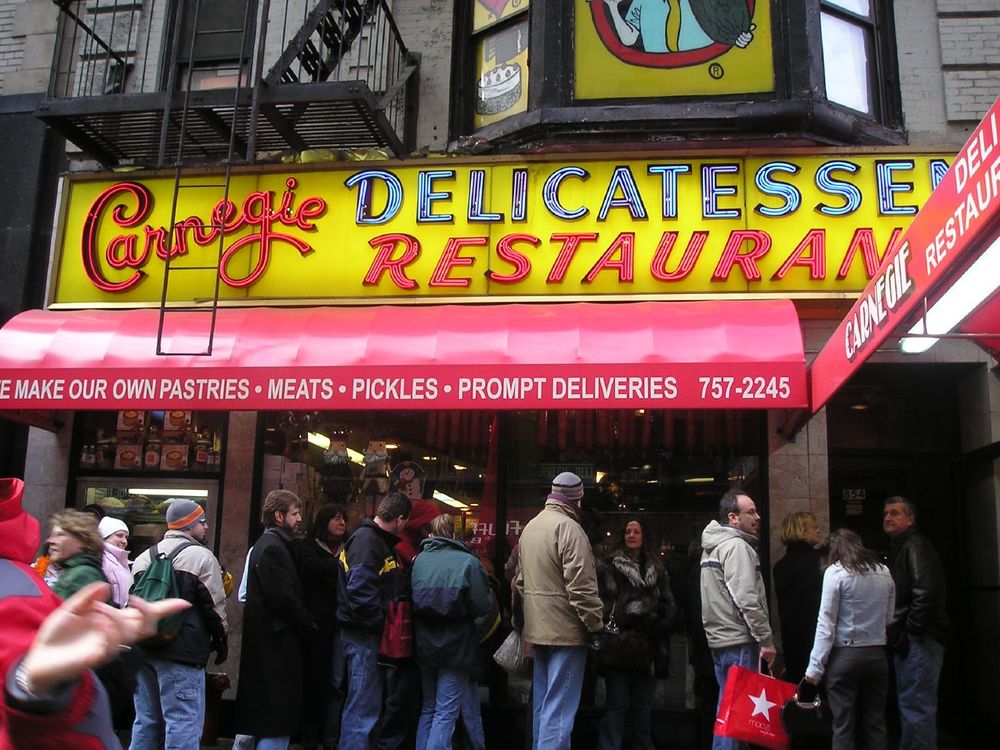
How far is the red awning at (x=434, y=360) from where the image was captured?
7.11 metres

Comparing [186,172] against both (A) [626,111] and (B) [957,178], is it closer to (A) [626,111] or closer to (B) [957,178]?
(A) [626,111]

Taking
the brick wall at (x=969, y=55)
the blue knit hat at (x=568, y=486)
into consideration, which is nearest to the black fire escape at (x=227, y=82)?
the blue knit hat at (x=568, y=486)

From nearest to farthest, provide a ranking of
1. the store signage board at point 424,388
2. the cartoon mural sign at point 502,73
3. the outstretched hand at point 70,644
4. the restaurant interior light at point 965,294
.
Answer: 1. the outstretched hand at point 70,644
2. the restaurant interior light at point 965,294
3. the store signage board at point 424,388
4. the cartoon mural sign at point 502,73

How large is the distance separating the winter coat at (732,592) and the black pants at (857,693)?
47 cm

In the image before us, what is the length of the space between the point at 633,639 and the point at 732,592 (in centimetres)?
79

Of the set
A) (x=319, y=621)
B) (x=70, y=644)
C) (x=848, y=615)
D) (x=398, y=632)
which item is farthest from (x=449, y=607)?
(x=70, y=644)

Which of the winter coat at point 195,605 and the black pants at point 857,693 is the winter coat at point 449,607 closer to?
the winter coat at point 195,605

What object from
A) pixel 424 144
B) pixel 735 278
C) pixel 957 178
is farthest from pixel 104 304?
pixel 957 178

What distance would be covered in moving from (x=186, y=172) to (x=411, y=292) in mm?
2516

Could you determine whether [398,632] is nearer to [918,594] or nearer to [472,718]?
[472,718]

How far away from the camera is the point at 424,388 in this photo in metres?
7.38

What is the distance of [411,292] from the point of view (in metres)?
8.47

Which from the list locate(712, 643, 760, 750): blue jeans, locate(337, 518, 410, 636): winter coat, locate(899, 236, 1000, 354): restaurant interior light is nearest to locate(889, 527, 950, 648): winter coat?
locate(712, 643, 760, 750): blue jeans

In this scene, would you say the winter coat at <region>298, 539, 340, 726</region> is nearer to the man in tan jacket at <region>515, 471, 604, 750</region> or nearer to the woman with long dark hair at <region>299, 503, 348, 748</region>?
the woman with long dark hair at <region>299, 503, 348, 748</region>
